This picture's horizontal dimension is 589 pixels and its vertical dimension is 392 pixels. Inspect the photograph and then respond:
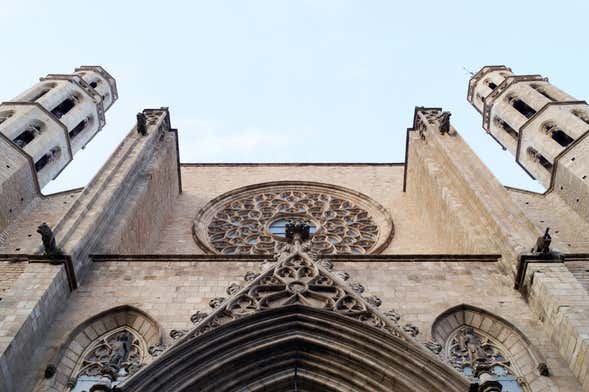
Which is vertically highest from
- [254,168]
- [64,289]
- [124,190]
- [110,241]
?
[254,168]

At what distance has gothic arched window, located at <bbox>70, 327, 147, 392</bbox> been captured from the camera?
25.6 feet

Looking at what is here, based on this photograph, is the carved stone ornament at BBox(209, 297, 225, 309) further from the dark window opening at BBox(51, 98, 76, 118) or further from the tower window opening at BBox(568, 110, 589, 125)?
the tower window opening at BBox(568, 110, 589, 125)

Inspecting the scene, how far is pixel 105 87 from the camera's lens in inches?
840

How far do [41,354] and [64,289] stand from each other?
1226 millimetres

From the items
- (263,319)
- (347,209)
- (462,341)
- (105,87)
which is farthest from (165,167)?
(462,341)

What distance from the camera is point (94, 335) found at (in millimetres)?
8688

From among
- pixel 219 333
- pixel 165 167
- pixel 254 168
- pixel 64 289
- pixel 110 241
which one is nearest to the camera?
pixel 219 333

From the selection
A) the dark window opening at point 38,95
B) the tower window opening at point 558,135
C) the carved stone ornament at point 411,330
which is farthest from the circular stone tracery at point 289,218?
the carved stone ornament at point 411,330

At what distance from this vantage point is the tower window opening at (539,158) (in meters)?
15.9

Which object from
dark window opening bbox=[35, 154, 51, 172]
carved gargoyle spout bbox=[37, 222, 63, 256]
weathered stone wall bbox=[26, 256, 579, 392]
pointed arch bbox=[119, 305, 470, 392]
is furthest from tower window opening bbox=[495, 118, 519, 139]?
carved gargoyle spout bbox=[37, 222, 63, 256]

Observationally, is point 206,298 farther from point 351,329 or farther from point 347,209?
point 347,209

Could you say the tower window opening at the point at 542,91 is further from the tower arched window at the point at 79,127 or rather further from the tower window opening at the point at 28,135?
the tower window opening at the point at 28,135

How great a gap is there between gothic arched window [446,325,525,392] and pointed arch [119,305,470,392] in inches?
27.1

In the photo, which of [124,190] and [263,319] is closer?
[263,319]
